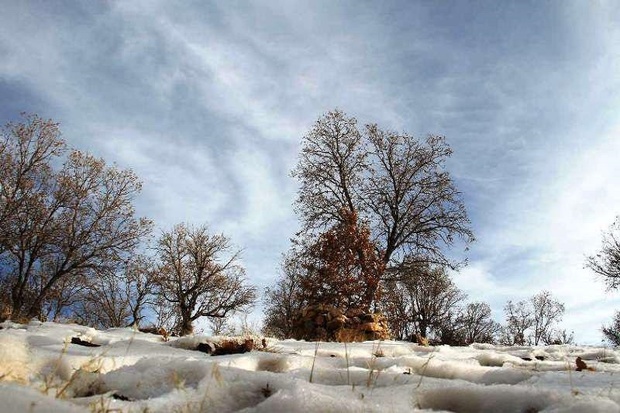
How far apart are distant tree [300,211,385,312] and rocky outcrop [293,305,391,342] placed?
2.22 m

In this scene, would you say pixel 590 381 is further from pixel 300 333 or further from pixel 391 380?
pixel 300 333

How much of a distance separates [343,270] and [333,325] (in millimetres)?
4692

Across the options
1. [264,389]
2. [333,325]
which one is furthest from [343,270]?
[264,389]

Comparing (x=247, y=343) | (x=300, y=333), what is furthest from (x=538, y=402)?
(x=300, y=333)

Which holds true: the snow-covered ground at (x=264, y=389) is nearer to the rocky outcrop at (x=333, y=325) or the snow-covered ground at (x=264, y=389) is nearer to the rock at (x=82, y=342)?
the rock at (x=82, y=342)

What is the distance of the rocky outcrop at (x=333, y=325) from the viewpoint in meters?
11.0

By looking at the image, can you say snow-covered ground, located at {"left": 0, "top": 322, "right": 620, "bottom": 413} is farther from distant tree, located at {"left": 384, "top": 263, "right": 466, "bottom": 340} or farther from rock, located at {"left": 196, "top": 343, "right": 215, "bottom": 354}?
distant tree, located at {"left": 384, "top": 263, "right": 466, "bottom": 340}

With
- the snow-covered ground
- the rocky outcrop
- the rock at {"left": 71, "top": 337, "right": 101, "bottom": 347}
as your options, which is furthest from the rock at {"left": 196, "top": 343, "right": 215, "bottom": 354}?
the rocky outcrop

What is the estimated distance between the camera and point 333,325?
11.1 metres

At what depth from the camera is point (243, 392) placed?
80.6 inches

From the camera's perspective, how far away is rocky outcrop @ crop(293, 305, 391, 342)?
1097cm

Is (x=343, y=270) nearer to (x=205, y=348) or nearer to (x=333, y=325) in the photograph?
(x=333, y=325)

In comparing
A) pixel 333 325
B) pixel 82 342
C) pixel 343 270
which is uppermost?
pixel 343 270

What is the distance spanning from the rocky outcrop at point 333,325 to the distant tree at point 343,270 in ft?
7.28
